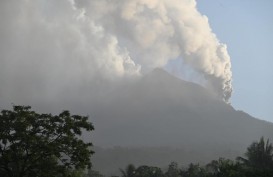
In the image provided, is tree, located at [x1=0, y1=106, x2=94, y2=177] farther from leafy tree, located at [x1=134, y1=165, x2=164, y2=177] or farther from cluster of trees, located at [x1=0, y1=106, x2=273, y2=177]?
leafy tree, located at [x1=134, y1=165, x2=164, y2=177]

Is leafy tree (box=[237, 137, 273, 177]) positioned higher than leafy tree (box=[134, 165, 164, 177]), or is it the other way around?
leafy tree (box=[237, 137, 273, 177])

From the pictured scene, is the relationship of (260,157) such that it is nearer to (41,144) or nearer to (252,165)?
(252,165)

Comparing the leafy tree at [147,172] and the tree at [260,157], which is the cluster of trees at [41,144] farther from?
the leafy tree at [147,172]

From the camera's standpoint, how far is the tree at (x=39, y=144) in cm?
2908

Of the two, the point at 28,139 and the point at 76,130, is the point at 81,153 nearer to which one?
the point at 76,130

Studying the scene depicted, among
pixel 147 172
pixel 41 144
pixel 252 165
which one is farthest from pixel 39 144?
pixel 147 172

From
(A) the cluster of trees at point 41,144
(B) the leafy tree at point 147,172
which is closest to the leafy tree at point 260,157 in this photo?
(B) the leafy tree at point 147,172

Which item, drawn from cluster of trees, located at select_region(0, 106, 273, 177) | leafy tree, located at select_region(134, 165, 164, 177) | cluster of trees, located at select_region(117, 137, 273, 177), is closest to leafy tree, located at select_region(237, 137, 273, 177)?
cluster of trees, located at select_region(117, 137, 273, 177)

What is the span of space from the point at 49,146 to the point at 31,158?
5.82ft

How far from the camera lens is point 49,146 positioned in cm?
2861

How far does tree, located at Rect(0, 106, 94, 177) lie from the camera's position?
29078 mm

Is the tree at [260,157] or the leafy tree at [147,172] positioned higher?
the tree at [260,157]

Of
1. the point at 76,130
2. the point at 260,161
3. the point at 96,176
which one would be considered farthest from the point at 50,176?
the point at 96,176

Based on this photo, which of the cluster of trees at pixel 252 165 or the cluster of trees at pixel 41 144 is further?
the cluster of trees at pixel 252 165
